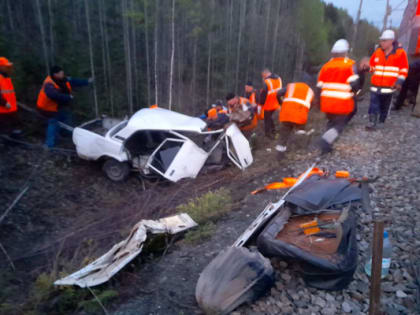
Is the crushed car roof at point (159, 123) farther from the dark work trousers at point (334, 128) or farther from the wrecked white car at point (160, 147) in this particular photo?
the dark work trousers at point (334, 128)

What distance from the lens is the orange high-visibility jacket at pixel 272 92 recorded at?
25.3ft

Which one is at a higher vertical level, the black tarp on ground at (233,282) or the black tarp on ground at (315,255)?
the black tarp on ground at (315,255)

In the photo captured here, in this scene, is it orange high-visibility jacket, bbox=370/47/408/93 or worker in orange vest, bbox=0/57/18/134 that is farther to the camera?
orange high-visibility jacket, bbox=370/47/408/93

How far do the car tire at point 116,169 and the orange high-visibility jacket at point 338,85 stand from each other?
385 cm

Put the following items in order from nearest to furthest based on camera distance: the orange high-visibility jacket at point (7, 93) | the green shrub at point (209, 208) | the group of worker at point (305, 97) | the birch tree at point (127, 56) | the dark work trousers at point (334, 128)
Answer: the green shrub at point (209, 208)
the group of worker at point (305, 97)
the dark work trousers at point (334, 128)
the orange high-visibility jacket at point (7, 93)
the birch tree at point (127, 56)

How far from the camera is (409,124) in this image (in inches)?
304

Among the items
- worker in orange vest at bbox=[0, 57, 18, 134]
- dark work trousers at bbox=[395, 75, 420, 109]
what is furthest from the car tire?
dark work trousers at bbox=[395, 75, 420, 109]

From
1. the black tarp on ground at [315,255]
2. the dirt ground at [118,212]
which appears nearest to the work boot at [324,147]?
the dirt ground at [118,212]

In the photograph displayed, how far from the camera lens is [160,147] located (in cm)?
600

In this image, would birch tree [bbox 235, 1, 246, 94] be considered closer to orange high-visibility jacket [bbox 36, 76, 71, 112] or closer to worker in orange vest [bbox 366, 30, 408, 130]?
worker in orange vest [bbox 366, 30, 408, 130]

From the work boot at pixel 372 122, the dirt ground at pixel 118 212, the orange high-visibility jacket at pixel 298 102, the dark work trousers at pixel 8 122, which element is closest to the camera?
the dirt ground at pixel 118 212

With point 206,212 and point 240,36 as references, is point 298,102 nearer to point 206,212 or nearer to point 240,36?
point 206,212

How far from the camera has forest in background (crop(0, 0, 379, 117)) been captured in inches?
327

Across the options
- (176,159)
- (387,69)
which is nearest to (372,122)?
(387,69)
